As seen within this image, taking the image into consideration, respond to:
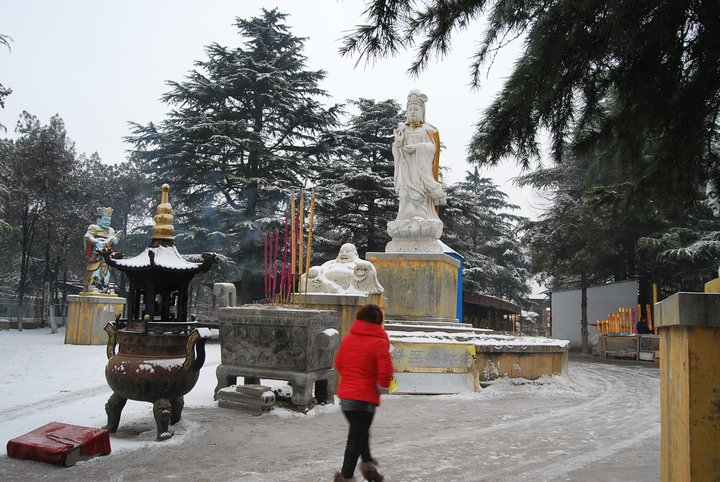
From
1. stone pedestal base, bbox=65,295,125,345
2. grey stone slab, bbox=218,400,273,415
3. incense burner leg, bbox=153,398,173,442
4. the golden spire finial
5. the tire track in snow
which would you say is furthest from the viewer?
stone pedestal base, bbox=65,295,125,345

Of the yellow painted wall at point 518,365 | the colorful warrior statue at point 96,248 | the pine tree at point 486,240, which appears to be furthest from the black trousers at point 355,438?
the pine tree at point 486,240

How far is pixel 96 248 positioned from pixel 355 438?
16.3 meters

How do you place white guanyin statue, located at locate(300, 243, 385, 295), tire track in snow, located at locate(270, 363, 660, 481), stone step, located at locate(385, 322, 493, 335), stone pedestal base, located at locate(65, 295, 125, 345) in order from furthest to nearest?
stone pedestal base, located at locate(65, 295, 125, 345) → stone step, located at locate(385, 322, 493, 335) → white guanyin statue, located at locate(300, 243, 385, 295) → tire track in snow, located at locate(270, 363, 660, 481)

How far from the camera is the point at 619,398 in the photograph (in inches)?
Answer: 390

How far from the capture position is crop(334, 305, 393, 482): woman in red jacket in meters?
4.16

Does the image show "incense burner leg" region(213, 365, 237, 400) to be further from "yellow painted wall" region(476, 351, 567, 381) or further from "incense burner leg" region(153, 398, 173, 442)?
"yellow painted wall" region(476, 351, 567, 381)

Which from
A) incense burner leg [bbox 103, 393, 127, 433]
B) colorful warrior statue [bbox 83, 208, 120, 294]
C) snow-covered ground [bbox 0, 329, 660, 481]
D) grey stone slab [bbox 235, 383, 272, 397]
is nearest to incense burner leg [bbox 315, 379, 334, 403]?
snow-covered ground [bbox 0, 329, 660, 481]

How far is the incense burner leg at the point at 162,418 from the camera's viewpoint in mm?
5645

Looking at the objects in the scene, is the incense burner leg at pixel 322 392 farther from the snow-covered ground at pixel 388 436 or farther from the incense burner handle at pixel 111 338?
the incense burner handle at pixel 111 338

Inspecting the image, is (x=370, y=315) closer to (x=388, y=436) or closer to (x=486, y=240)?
(x=388, y=436)

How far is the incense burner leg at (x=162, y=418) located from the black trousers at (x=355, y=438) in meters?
2.42

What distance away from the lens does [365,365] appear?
168 inches

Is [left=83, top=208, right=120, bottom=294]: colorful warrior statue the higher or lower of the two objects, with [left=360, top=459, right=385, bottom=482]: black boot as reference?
higher

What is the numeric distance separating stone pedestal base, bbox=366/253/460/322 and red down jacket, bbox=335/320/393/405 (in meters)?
7.44
